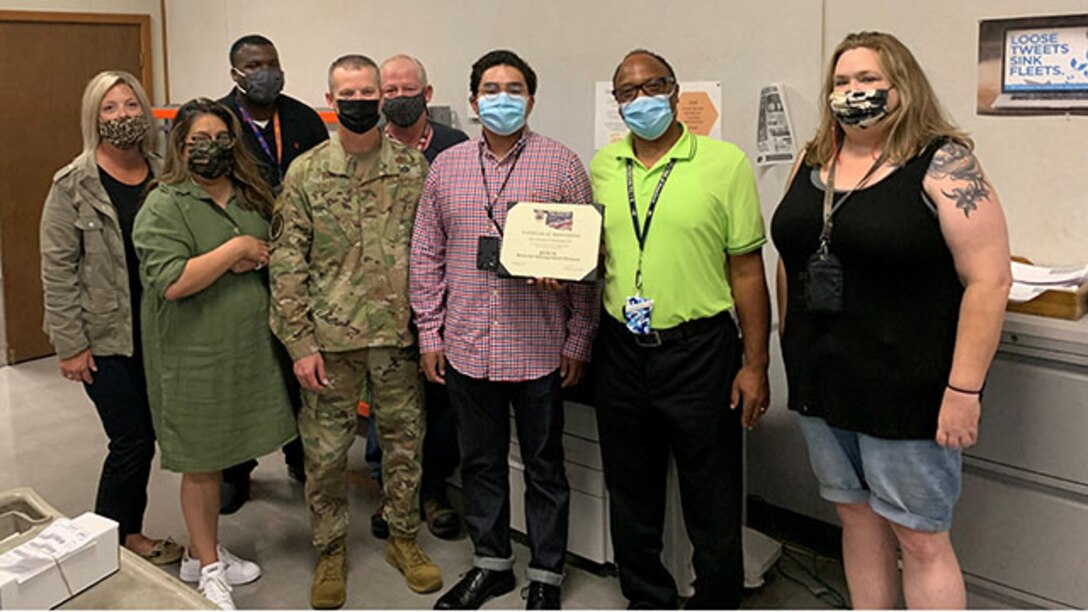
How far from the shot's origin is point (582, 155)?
3398 millimetres

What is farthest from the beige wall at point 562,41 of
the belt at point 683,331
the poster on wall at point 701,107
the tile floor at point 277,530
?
the tile floor at point 277,530

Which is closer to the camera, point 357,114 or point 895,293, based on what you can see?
point 895,293

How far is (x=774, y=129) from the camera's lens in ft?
9.05

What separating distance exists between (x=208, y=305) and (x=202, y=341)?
3.9 inches

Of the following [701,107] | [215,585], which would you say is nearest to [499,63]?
[701,107]

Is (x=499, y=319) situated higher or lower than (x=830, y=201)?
lower

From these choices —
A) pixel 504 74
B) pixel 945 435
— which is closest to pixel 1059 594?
pixel 945 435

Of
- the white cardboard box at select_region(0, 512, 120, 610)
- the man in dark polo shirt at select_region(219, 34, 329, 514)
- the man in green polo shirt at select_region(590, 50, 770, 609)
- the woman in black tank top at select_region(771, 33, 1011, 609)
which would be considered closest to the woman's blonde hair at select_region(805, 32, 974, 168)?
the woman in black tank top at select_region(771, 33, 1011, 609)

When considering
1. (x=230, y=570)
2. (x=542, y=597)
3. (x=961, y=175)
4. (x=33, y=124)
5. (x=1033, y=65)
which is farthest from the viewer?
(x=33, y=124)

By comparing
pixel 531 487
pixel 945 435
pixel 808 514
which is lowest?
pixel 808 514

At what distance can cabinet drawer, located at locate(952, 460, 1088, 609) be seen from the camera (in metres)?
1.99

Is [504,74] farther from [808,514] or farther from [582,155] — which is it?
[808,514]

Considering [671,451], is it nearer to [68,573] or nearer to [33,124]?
[68,573]

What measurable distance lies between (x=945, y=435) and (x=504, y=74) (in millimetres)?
1346
